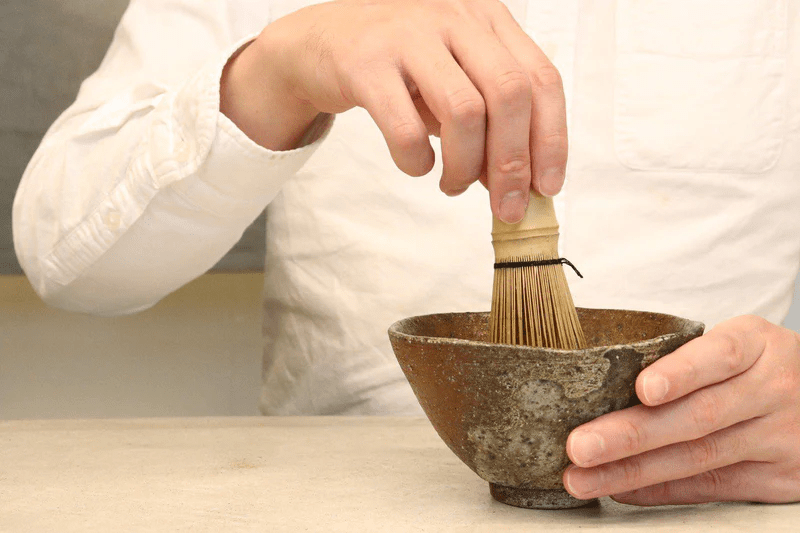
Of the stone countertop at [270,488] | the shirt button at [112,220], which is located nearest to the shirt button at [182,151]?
the shirt button at [112,220]

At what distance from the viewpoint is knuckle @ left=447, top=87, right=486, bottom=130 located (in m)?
0.55

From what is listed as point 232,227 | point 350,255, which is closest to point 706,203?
point 350,255

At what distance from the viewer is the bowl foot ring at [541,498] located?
587 mm

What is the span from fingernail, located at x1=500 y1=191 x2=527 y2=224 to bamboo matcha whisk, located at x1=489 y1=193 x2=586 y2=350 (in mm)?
13

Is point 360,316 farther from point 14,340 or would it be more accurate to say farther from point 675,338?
point 14,340

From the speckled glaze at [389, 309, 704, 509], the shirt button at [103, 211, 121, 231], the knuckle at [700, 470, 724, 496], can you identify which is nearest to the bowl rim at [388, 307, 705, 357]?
the speckled glaze at [389, 309, 704, 509]

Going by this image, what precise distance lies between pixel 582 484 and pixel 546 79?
27 cm

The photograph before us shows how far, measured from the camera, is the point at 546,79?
0.59 meters

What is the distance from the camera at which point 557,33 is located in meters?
1.09

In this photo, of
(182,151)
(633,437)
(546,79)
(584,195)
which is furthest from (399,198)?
(633,437)

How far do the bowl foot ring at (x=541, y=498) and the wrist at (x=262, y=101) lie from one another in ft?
1.28

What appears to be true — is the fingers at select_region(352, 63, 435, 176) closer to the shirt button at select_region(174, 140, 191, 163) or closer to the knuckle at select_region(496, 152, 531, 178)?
the knuckle at select_region(496, 152, 531, 178)

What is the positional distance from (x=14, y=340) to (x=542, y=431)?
4.30ft

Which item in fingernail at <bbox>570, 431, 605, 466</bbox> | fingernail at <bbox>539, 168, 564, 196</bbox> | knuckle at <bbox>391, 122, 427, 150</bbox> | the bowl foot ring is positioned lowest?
the bowl foot ring
